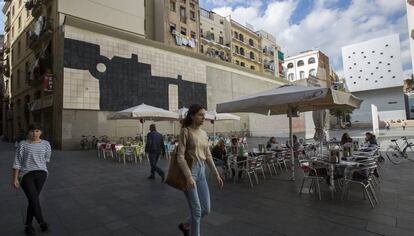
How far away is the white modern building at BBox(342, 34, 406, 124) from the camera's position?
70312 millimetres

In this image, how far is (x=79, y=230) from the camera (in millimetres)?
4062

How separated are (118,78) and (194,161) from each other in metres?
18.6

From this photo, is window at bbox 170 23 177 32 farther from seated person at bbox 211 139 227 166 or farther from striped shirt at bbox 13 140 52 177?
striped shirt at bbox 13 140 52 177

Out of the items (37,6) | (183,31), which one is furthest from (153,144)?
(183,31)

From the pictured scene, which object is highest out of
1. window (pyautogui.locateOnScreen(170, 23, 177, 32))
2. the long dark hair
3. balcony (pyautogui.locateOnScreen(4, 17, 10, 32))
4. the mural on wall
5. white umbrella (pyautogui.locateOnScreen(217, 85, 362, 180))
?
balcony (pyautogui.locateOnScreen(4, 17, 10, 32))

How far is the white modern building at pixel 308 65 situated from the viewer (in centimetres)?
7404

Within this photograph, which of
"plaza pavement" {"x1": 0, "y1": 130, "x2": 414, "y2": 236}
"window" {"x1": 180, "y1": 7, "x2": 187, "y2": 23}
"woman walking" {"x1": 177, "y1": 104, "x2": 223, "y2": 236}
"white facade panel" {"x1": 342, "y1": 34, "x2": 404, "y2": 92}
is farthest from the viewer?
"white facade panel" {"x1": 342, "y1": 34, "x2": 404, "y2": 92}

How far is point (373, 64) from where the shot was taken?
236ft

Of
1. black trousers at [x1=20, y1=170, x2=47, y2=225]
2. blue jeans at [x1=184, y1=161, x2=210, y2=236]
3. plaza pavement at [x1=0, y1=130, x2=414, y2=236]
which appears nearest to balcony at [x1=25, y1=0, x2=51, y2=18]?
plaza pavement at [x1=0, y1=130, x2=414, y2=236]

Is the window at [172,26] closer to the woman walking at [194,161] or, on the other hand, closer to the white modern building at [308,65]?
the woman walking at [194,161]

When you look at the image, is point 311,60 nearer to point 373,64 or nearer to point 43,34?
point 373,64

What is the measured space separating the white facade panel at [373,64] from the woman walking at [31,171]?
8394 cm

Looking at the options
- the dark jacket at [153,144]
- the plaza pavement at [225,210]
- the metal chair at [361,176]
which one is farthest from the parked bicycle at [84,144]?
the metal chair at [361,176]

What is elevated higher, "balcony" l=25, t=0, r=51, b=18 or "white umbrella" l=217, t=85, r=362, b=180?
"balcony" l=25, t=0, r=51, b=18
